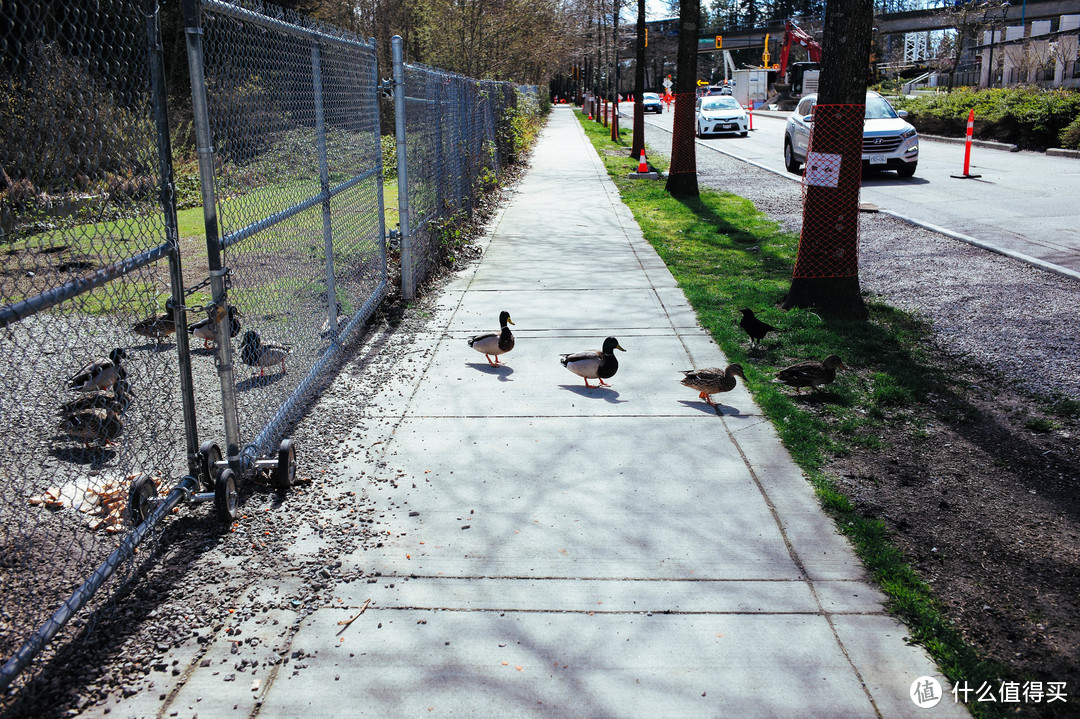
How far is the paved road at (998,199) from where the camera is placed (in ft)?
37.9

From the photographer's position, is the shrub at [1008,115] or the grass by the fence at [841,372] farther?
the shrub at [1008,115]

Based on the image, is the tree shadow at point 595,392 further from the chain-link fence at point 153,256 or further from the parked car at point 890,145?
the parked car at point 890,145

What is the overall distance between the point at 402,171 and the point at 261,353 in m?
3.58

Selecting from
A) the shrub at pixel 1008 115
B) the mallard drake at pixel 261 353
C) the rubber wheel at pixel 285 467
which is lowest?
the rubber wheel at pixel 285 467

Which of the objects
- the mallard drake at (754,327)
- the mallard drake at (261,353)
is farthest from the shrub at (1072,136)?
the mallard drake at (261,353)

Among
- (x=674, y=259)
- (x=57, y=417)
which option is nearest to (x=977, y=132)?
(x=674, y=259)

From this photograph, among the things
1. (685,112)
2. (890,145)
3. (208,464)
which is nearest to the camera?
(208,464)

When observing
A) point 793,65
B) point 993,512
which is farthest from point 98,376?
point 793,65

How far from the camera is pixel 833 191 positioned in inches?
312

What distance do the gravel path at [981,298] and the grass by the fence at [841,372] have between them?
439 millimetres

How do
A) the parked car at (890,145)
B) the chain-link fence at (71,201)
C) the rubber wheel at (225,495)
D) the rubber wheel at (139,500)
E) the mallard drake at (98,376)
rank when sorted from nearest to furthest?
1. the chain-link fence at (71,201)
2. the rubber wheel at (139,500)
3. the rubber wheel at (225,495)
4. the mallard drake at (98,376)
5. the parked car at (890,145)

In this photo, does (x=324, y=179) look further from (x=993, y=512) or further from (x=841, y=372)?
(x=993, y=512)

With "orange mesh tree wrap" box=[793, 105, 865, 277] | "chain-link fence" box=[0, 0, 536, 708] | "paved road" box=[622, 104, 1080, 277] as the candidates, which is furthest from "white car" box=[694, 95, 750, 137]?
"chain-link fence" box=[0, 0, 536, 708]

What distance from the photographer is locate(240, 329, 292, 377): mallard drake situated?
5.57 meters
